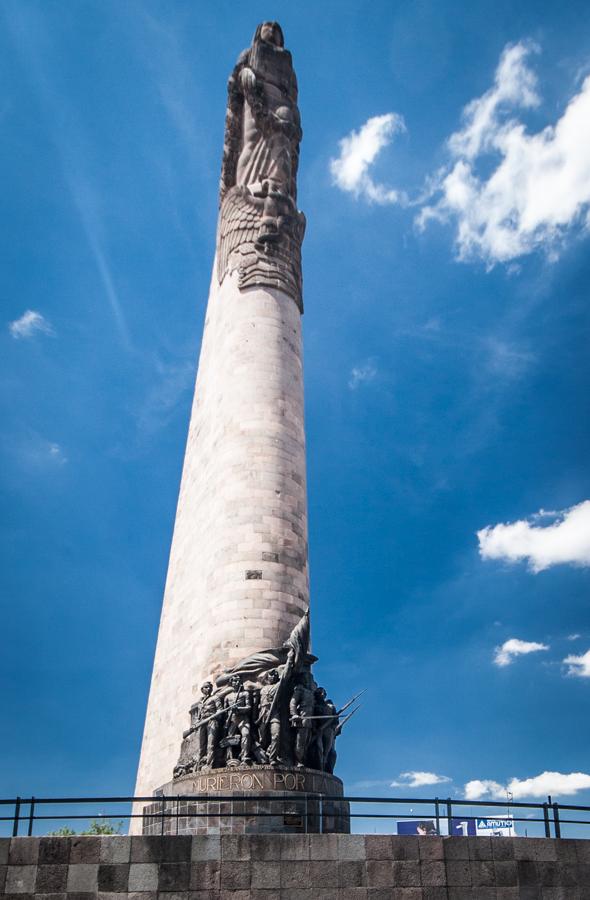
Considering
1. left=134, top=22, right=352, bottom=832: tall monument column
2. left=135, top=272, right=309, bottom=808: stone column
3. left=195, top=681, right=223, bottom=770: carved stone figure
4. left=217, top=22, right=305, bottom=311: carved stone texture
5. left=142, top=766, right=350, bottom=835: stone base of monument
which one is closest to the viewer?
left=142, top=766, right=350, bottom=835: stone base of monument

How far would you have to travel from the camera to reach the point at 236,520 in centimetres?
2239

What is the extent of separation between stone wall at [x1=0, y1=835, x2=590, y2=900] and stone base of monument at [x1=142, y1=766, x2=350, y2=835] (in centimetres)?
345

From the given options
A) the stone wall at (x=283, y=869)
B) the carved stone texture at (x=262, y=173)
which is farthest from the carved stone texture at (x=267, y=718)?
the carved stone texture at (x=262, y=173)

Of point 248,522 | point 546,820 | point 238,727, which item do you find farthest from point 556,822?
point 248,522

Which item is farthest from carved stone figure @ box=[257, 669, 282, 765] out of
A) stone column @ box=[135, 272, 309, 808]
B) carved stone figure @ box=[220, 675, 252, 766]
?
stone column @ box=[135, 272, 309, 808]

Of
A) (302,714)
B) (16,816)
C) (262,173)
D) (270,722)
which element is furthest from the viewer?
(262,173)

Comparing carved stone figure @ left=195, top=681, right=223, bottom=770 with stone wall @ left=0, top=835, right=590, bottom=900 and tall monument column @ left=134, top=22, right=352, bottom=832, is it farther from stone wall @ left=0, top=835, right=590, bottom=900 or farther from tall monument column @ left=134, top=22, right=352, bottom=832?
stone wall @ left=0, top=835, right=590, bottom=900

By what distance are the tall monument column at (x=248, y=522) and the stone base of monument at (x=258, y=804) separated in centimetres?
5

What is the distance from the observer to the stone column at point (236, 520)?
21250 millimetres

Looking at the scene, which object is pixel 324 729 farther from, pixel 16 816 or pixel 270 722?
pixel 16 816

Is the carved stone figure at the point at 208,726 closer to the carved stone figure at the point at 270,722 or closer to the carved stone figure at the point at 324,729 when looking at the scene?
the carved stone figure at the point at 270,722

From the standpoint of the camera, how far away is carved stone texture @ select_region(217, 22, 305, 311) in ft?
90.1

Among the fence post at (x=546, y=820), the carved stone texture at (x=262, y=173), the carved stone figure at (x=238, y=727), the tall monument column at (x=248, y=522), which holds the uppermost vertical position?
the carved stone texture at (x=262, y=173)

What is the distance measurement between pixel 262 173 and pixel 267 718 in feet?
61.1
